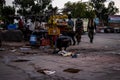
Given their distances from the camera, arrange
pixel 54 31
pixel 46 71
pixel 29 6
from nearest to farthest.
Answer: pixel 46 71 < pixel 54 31 < pixel 29 6

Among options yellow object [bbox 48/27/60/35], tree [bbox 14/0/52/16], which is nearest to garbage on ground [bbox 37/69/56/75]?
yellow object [bbox 48/27/60/35]

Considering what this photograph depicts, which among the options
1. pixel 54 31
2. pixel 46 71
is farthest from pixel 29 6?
pixel 46 71

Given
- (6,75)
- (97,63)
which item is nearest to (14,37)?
(97,63)

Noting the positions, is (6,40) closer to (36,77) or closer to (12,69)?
(12,69)

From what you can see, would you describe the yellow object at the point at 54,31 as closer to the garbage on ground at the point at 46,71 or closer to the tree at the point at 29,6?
the garbage on ground at the point at 46,71

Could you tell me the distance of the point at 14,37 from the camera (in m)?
21.5

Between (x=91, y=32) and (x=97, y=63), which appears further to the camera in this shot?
(x=91, y=32)

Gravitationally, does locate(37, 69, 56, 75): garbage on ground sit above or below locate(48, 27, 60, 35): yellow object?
below

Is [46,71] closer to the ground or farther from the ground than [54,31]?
closer to the ground

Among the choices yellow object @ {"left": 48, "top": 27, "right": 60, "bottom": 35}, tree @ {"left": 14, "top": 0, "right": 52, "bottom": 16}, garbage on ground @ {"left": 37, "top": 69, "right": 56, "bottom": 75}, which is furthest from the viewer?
tree @ {"left": 14, "top": 0, "right": 52, "bottom": 16}

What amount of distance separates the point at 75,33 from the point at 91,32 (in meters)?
1.47

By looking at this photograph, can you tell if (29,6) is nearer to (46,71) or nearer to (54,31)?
(54,31)

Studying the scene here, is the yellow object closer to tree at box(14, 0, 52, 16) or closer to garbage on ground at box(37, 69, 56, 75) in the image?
garbage on ground at box(37, 69, 56, 75)

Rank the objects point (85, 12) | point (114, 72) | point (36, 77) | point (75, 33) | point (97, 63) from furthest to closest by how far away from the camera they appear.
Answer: point (85, 12) → point (75, 33) → point (97, 63) → point (114, 72) → point (36, 77)
